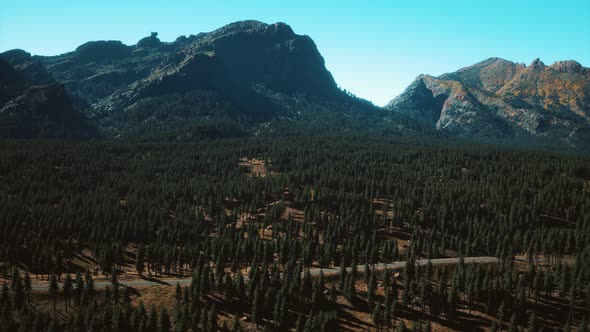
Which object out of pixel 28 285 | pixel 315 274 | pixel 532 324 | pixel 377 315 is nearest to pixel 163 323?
pixel 28 285

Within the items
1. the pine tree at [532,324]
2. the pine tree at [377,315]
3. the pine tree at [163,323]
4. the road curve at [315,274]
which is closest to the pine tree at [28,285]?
the road curve at [315,274]

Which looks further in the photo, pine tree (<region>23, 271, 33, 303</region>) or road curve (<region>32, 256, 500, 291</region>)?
road curve (<region>32, 256, 500, 291</region>)

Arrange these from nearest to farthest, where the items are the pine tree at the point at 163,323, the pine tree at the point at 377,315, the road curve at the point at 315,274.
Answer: the pine tree at the point at 163,323 → the pine tree at the point at 377,315 → the road curve at the point at 315,274

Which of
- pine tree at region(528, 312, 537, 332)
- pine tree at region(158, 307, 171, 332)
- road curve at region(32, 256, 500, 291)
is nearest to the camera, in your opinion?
pine tree at region(158, 307, 171, 332)

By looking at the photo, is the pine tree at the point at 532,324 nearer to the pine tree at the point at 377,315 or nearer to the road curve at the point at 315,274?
the road curve at the point at 315,274

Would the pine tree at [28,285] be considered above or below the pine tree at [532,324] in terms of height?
below

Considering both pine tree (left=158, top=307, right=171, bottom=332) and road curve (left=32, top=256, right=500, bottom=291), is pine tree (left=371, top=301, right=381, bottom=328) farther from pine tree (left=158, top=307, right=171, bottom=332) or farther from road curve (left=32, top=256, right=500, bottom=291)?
pine tree (left=158, top=307, right=171, bottom=332)

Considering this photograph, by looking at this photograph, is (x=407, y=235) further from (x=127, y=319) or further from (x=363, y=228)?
(x=127, y=319)

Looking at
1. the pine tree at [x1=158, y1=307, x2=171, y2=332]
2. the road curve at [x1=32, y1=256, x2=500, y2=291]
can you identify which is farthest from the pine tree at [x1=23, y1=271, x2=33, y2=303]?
the pine tree at [x1=158, y1=307, x2=171, y2=332]

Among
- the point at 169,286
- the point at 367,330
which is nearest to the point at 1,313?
the point at 169,286

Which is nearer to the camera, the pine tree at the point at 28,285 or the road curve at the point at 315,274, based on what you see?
the pine tree at the point at 28,285

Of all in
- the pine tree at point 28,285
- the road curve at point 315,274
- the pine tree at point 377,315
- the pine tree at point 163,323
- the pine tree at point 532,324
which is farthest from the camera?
the road curve at point 315,274
